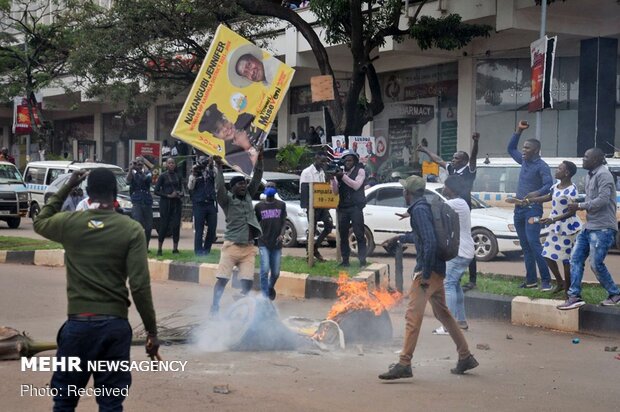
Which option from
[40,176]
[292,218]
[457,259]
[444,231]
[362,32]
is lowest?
[292,218]

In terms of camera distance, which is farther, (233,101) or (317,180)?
Answer: (317,180)

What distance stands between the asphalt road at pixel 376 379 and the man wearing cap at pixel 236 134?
1885 mm

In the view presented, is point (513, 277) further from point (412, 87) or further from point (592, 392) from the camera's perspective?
point (412, 87)

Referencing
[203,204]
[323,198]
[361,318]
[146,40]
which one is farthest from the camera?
[146,40]

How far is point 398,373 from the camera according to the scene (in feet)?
22.4

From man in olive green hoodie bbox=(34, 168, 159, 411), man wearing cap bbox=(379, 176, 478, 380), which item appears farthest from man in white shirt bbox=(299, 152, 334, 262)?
man in olive green hoodie bbox=(34, 168, 159, 411)

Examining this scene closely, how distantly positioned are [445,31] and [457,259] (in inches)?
510

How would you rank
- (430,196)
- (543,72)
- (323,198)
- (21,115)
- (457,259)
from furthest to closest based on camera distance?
(21,115) → (543,72) → (430,196) → (323,198) → (457,259)

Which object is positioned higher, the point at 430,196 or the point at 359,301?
the point at 430,196

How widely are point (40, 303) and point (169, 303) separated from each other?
163cm

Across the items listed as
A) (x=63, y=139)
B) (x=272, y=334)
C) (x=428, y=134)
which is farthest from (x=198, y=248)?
(x=63, y=139)

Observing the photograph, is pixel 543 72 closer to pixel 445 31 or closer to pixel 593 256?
pixel 445 31

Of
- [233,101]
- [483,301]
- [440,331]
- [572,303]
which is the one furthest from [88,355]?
[483,301]

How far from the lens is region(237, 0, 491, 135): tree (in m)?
20.4
